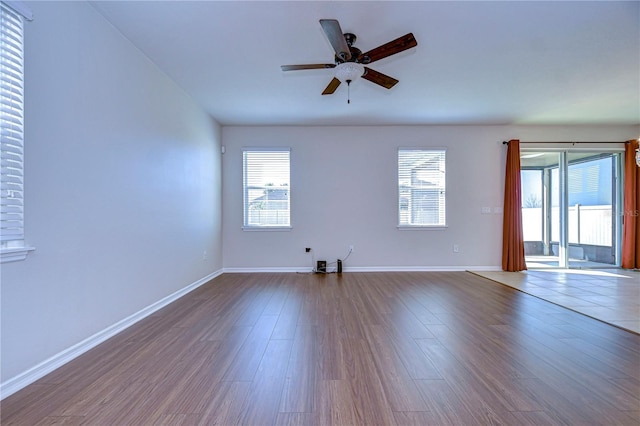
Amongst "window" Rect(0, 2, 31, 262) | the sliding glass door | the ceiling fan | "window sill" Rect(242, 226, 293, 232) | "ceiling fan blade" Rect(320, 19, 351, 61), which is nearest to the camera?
"window" Rect(0, 2, 31, 262)

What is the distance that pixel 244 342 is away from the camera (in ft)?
7.32

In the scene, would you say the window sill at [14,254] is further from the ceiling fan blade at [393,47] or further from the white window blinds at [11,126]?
the ceiling fan blade at [393,47]

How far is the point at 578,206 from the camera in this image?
208 inches

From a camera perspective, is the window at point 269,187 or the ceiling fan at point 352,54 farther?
the window at point 269,187

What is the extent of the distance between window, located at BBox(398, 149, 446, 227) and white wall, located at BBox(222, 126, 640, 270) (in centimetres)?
14

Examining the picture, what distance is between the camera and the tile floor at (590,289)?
2.83m

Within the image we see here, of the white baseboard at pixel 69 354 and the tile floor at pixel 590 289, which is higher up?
the white baseboard at pixel 69 354

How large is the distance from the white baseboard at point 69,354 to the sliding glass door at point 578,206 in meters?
6.39

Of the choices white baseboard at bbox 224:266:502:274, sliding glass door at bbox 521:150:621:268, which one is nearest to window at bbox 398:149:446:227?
white baseboard at bbox 224:266:502:274

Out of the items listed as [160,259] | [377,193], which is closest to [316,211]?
[377,193]

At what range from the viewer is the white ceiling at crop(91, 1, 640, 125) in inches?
86.4

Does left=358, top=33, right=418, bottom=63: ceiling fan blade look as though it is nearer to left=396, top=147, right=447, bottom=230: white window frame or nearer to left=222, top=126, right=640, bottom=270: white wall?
left=222, top=126, right=640, bottom=270: white wall

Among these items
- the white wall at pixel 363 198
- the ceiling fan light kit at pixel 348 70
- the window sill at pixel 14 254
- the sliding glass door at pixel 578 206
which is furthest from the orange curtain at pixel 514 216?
the window sill at pixel 14 254

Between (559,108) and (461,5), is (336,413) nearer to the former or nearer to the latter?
(461,5)
